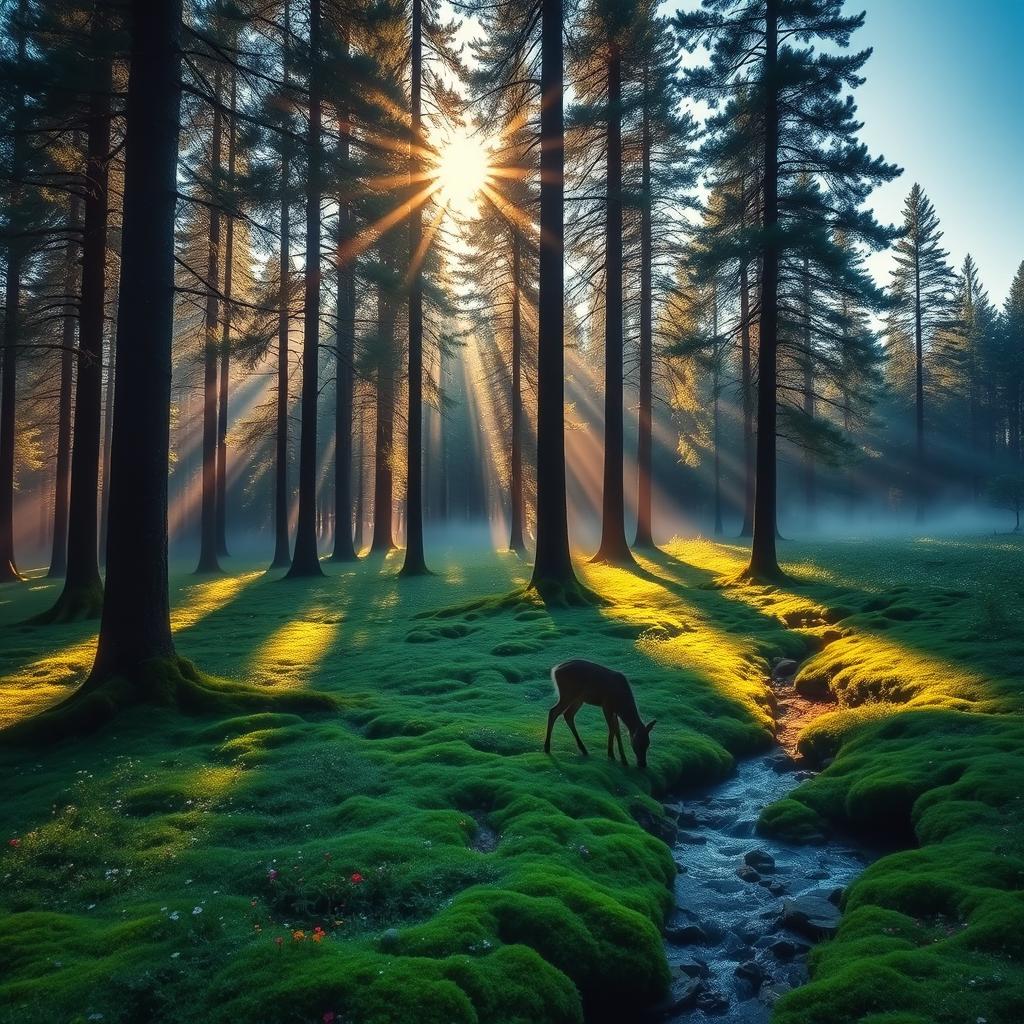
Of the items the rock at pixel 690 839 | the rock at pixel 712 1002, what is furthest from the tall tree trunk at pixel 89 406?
the rock at pixel 712 1002

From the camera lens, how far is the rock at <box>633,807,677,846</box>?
22.7 feet

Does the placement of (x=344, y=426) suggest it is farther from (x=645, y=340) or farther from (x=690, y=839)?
(x=690, y=839)

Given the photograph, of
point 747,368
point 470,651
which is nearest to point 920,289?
point 747,368

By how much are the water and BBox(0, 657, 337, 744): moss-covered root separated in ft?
16.7

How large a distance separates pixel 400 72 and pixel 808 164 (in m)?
14.1

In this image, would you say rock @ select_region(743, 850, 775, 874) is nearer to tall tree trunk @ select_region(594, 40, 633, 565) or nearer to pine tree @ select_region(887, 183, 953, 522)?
tall tree trunk @ select_region(594, 40, 633, 565)

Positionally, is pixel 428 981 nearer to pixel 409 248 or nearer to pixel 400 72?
pixel 409 248

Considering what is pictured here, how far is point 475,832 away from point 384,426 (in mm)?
23631

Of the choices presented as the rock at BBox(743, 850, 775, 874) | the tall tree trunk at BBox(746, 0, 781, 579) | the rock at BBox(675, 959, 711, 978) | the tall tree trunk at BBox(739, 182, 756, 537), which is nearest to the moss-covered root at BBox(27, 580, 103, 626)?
the rock at BBox(743, 850, 775, 874)

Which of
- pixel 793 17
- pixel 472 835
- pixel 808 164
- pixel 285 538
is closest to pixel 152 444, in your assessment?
pixel 472 835

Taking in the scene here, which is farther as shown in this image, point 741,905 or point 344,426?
point 344,426

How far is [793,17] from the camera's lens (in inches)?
731

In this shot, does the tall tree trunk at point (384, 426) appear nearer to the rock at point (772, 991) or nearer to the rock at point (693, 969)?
the rock at point (693, 969)

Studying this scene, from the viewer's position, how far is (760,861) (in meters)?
6.52
